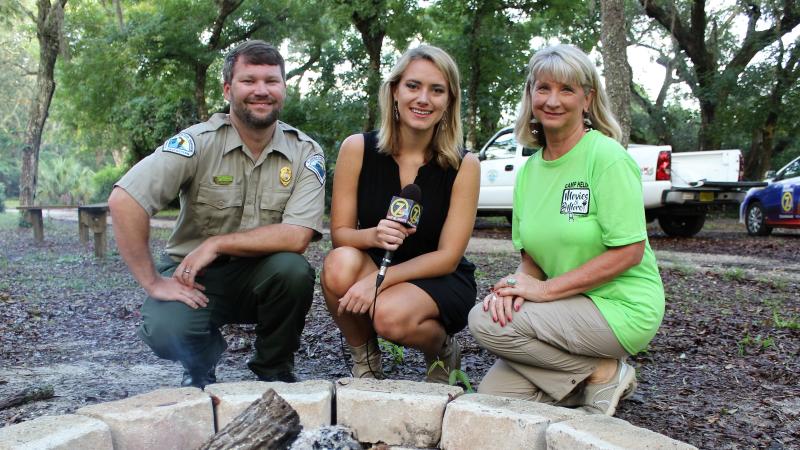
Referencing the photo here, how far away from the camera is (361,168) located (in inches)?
127

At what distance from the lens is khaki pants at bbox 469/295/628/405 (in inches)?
105

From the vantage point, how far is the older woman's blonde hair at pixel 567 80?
8.91 feet

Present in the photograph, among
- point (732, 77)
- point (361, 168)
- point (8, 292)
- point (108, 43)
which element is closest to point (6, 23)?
point (108, 43)

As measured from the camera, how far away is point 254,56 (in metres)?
3.07

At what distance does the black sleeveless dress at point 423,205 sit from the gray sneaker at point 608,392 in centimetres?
69

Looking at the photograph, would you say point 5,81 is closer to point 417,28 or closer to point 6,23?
point 6,23

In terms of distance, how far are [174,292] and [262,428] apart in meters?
1.06

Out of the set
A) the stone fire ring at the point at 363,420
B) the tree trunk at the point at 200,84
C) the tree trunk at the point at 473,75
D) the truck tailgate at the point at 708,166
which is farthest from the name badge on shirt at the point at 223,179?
the tree trunk at the point at 200,84

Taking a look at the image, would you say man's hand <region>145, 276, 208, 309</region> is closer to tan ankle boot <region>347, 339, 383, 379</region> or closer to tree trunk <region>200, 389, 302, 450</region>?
tan ankle boot <region>347, 339, 383, 379</region>

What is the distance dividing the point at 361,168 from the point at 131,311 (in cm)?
289

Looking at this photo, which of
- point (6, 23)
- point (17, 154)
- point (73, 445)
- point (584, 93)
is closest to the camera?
point (73, 445)

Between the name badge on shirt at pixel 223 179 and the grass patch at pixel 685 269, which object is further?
the grass patch at pixel 685 269

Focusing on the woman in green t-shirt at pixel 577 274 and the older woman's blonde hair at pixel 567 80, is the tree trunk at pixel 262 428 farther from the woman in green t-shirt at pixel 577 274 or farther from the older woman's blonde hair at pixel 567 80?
the older woman's blonde hair at pixel 567 80

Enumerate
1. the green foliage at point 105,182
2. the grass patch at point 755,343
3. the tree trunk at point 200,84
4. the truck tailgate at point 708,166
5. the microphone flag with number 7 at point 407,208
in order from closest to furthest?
1. the microphone flag with number 7 at point 407,208
2. the grass patch at point 755,343
3. the truck tailgate at point 708,166
4. the tree trunk at point 200,84
5. the green foliage at point 105,182
